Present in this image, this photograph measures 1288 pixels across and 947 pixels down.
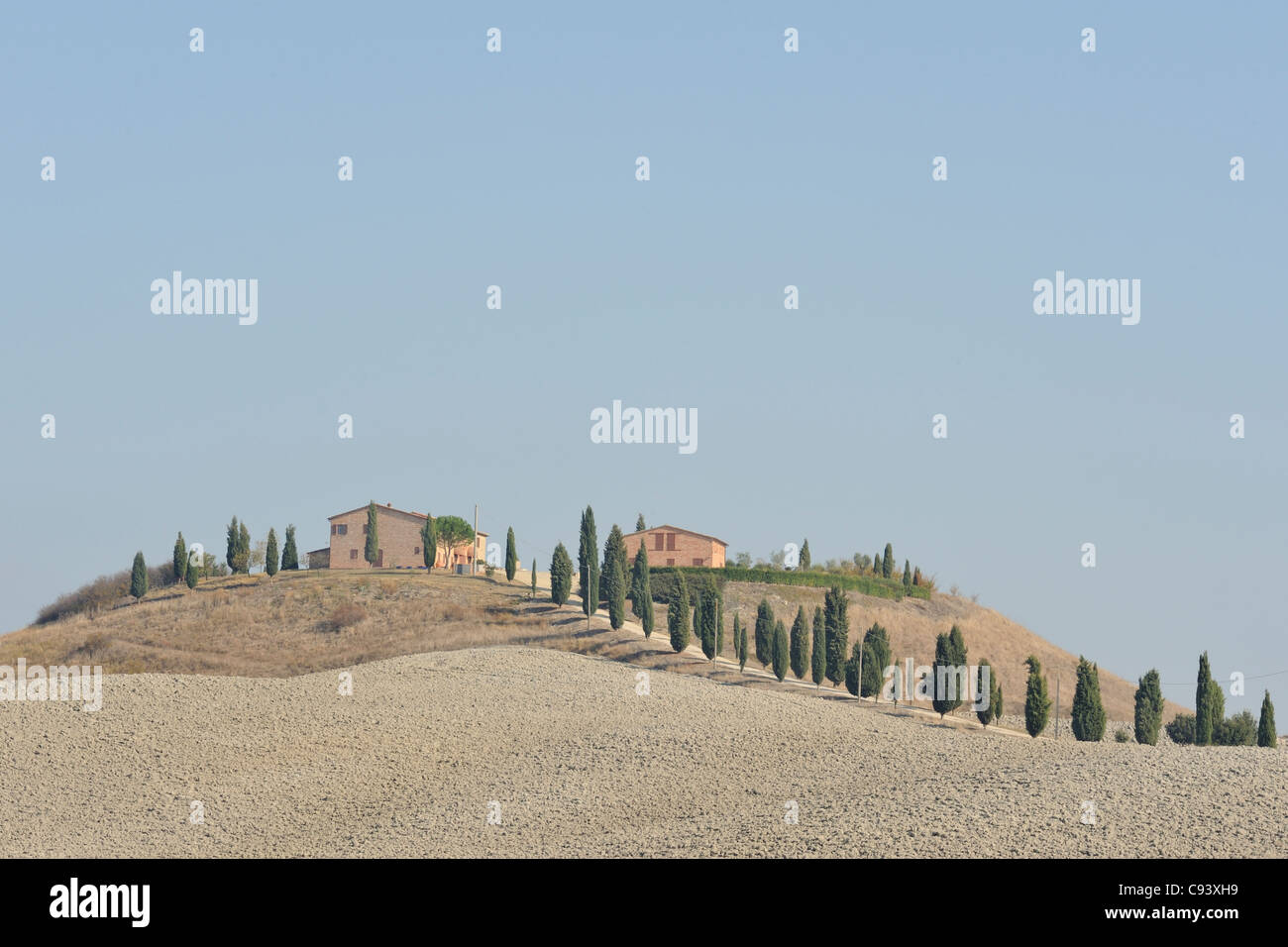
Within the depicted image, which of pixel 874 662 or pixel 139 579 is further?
pixel 139 579

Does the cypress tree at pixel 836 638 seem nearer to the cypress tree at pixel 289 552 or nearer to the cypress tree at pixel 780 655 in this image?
the cypress tree at pixel 780 655

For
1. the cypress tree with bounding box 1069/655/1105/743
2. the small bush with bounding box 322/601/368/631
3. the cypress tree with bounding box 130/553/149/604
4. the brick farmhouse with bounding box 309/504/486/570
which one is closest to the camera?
the cypress tree with bounding box 1069/655/1105/743

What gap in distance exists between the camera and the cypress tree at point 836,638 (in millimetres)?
63656

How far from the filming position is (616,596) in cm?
6831

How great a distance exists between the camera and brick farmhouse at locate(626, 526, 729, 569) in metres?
91.8

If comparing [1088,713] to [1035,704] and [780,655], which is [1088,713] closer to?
[1035,704]

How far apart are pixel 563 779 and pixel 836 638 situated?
101ft

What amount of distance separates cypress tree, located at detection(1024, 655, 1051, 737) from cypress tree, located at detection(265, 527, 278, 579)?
46.6 metres

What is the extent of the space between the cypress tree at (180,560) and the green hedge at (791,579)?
27.8 meters

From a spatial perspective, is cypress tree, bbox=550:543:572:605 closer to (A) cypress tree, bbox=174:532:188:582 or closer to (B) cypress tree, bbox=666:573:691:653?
(B) cypress tree, bbox=666:573:691:653

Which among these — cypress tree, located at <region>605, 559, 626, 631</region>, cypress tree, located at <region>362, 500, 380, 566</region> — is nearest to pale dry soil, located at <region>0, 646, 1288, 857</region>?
cypress tree, located at <region>605, 559, 626, 631</region>

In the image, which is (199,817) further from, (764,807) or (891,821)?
(891,821)

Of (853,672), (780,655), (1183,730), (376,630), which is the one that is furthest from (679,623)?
(1183,730)

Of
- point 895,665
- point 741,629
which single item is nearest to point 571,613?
point 741,629
